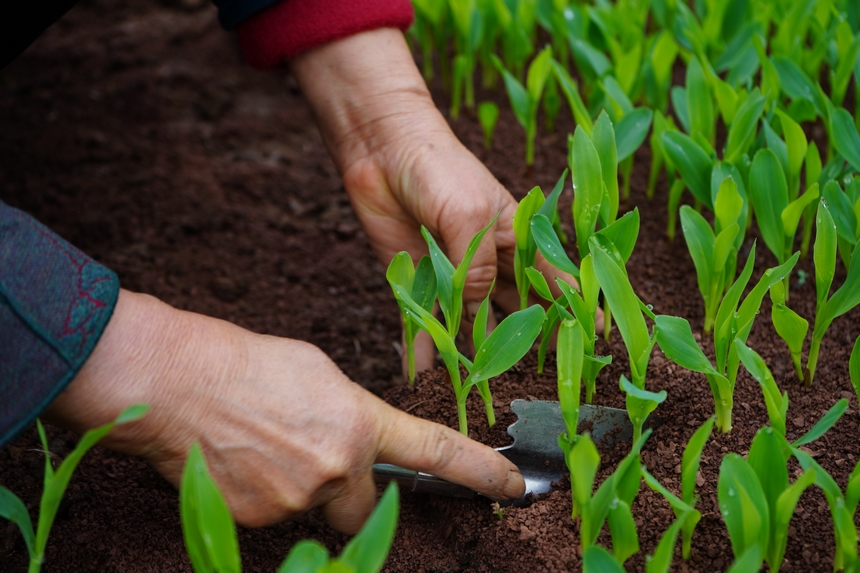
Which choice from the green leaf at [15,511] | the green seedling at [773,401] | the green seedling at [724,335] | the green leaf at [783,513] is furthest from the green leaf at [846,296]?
the green leaf at [15,511]

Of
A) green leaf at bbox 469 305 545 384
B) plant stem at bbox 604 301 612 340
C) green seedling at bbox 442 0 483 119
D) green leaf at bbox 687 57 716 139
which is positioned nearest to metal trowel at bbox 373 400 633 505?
green leaf at bbox 469 305 545 384

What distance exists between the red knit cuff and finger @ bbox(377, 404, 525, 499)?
870mm

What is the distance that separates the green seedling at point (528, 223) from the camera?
1273 millimetres

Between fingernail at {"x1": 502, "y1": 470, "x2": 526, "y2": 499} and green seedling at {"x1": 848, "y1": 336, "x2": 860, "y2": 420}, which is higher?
green seedling at {"x1": 848, "y1": 336, "x2": 860, "y2": 420}

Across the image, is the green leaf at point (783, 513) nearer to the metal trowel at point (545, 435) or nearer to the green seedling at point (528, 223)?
the metal trowel at point (545, 435)

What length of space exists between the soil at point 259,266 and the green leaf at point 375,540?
38cm

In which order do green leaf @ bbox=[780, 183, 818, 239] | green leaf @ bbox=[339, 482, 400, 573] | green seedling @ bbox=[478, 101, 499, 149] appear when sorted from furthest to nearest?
green seedling @ bbox=[478, 101, 499, 149] → green leaf @ bbox=[780, 183, 818, 239] → green leaf @ bbox=[339, 482, 400, 573]

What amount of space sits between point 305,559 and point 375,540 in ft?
0.27

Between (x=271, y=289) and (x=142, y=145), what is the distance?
92cm

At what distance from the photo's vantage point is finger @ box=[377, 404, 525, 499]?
1.08 metres

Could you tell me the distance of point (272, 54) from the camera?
1.65 meters

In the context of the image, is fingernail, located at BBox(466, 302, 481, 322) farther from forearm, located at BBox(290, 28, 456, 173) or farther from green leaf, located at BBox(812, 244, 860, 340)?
green leaf, located at BBox(812, 244, 860, 340)

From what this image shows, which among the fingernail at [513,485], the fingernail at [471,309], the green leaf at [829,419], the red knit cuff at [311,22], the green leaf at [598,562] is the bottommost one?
the fingernail at [513,485]

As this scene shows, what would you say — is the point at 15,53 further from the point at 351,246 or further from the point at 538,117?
the point at 538,117
